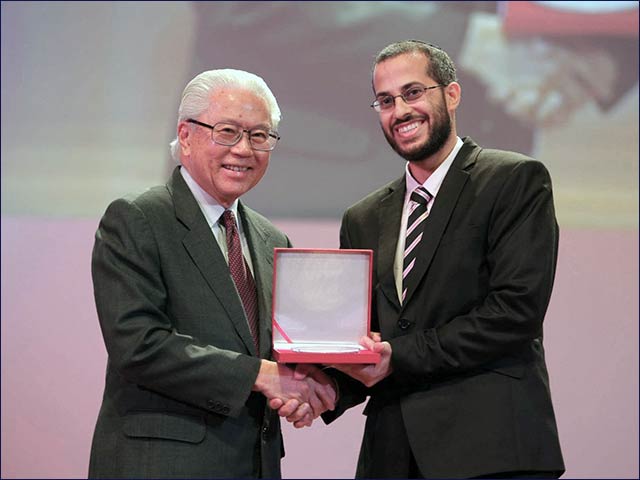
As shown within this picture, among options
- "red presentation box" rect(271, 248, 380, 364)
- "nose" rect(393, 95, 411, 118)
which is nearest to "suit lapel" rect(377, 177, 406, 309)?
"red presentation box" rect(271, 248, 380, 364)

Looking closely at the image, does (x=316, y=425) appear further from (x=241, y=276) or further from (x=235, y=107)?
(x=235, y=107)

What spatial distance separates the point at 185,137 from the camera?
2631mm

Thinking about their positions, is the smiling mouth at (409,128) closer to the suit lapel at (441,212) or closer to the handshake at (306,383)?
the suit lapel at (441,212)

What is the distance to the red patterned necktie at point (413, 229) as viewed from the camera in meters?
2.54

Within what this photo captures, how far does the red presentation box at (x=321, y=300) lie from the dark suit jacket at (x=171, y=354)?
0.11 meters

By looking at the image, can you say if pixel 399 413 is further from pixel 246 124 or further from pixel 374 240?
pixel 246 124

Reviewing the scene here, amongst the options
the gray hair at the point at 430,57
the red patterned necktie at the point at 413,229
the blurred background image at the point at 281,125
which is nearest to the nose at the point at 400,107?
the gray hair at the point at 430,57

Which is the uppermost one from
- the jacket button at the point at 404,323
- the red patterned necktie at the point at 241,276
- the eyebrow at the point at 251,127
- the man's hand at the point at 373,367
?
the eyebrow at the point at 251,127

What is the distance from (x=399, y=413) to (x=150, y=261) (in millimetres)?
845

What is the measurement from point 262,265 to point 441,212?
579 mm

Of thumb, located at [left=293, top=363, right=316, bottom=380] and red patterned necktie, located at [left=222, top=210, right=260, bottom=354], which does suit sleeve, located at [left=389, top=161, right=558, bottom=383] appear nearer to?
thumb, located at [left=293, top=363, right=316, bottom=380]

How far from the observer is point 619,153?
425cm

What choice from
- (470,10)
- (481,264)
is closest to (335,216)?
(470,10)

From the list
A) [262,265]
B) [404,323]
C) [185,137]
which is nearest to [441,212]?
[404,323]
